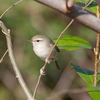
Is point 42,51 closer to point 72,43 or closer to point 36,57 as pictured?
point 72,43

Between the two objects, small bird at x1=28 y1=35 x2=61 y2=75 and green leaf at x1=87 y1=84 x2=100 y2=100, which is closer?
green leaf at x1=87 y1=84 x2=100 y2=100

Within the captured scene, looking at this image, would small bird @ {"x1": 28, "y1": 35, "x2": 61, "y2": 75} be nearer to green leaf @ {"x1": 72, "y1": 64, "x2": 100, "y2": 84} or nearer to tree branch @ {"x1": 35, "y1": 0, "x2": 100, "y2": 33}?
green leaf @ {"x1": 72, "y1": 64, "x2": 100, "y2": 84}

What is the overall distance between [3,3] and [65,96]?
2883 mm

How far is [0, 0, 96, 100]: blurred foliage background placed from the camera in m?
4.39

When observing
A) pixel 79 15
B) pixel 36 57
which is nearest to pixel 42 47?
pixel 36 57

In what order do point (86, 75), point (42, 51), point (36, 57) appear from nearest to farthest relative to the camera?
point (86, 75) < point (42, 51) < point (36, 57)

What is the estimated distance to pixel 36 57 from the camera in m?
4.37

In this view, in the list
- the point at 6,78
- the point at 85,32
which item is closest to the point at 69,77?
the point at 85,32

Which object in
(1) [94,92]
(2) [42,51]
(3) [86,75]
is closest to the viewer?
(1) [94,92]

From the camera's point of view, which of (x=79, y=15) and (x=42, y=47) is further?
(x=42, y=47)

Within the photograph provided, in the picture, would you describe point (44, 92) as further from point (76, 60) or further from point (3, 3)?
point (3, 3)

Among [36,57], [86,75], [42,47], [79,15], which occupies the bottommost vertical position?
[36,57]

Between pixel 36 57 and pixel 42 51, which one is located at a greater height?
pixel 42 51

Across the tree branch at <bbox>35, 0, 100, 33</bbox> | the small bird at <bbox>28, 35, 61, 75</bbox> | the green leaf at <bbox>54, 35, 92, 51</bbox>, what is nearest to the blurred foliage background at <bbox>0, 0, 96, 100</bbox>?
the small bird at <bbox>28, 35, 61, 75</bbox>
